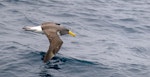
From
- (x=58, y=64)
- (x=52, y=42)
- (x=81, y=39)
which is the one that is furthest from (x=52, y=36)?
(x=81, y=39)

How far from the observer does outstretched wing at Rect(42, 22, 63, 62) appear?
10.8m

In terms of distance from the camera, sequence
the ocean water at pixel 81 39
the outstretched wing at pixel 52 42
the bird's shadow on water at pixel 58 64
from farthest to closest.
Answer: the ocean water at pixel 81 39 → the bird's shadow on water at pixel 58 64 → the outstretched wing at pixel 52 42

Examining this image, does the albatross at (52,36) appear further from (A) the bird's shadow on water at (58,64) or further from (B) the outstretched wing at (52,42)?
(A) the bird's shadow on water at (58,64)

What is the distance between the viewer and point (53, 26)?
12.5 metres

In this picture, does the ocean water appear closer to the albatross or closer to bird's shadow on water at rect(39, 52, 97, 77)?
bird's shadow on water at rect(39, 52, 97, 77)

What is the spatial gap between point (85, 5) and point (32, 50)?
7333 millimetres

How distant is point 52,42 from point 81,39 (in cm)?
354

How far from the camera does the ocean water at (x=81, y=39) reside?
11.5 m

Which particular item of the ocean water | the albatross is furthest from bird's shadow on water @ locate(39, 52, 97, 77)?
the albatross

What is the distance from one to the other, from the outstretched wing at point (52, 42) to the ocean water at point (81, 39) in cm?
56

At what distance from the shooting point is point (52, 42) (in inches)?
439

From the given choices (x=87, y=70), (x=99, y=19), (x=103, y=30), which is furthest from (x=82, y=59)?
(x=99, y=19)

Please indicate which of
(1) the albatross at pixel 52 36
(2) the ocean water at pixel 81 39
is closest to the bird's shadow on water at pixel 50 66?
(2) the ocean water at pixel 81 39

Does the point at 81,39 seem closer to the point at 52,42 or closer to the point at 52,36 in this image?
the point at 52,36
